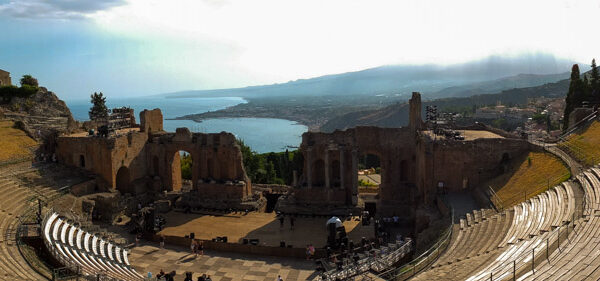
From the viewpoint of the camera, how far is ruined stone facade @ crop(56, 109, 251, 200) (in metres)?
35.2

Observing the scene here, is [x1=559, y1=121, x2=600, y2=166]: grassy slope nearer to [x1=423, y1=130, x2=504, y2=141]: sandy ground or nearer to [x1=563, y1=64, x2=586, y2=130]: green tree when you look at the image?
[x1=423, y1=130, x2=504, y2=141]: sandy ground

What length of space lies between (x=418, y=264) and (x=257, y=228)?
14769 mm

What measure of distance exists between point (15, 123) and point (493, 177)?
1536 inches

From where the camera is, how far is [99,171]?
35188 mm

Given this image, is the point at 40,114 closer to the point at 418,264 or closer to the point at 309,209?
the point at 309,209

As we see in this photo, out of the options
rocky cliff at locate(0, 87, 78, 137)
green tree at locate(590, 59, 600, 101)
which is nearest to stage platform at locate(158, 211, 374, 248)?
rocky cliff at locate(0, 87, 78, 137)

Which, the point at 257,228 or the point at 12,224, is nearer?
the point at 12,224

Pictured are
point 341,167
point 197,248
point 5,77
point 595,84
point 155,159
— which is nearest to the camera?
point 197,248

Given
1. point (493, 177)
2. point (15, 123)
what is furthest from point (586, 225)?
point (15, 123)

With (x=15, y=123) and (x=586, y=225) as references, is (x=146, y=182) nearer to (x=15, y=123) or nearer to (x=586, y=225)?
(x=15, y=123)

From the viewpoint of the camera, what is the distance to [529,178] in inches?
1025

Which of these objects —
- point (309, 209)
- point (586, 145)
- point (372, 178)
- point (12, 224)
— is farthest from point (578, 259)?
point (372, 178)

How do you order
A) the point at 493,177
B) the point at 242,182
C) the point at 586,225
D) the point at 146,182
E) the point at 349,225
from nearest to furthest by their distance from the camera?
the point at 586,225 → the point at 493,177 → the point at 349,225 → the point at 242,182 → the point at 146,182

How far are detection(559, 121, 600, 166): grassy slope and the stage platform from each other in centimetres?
1326
